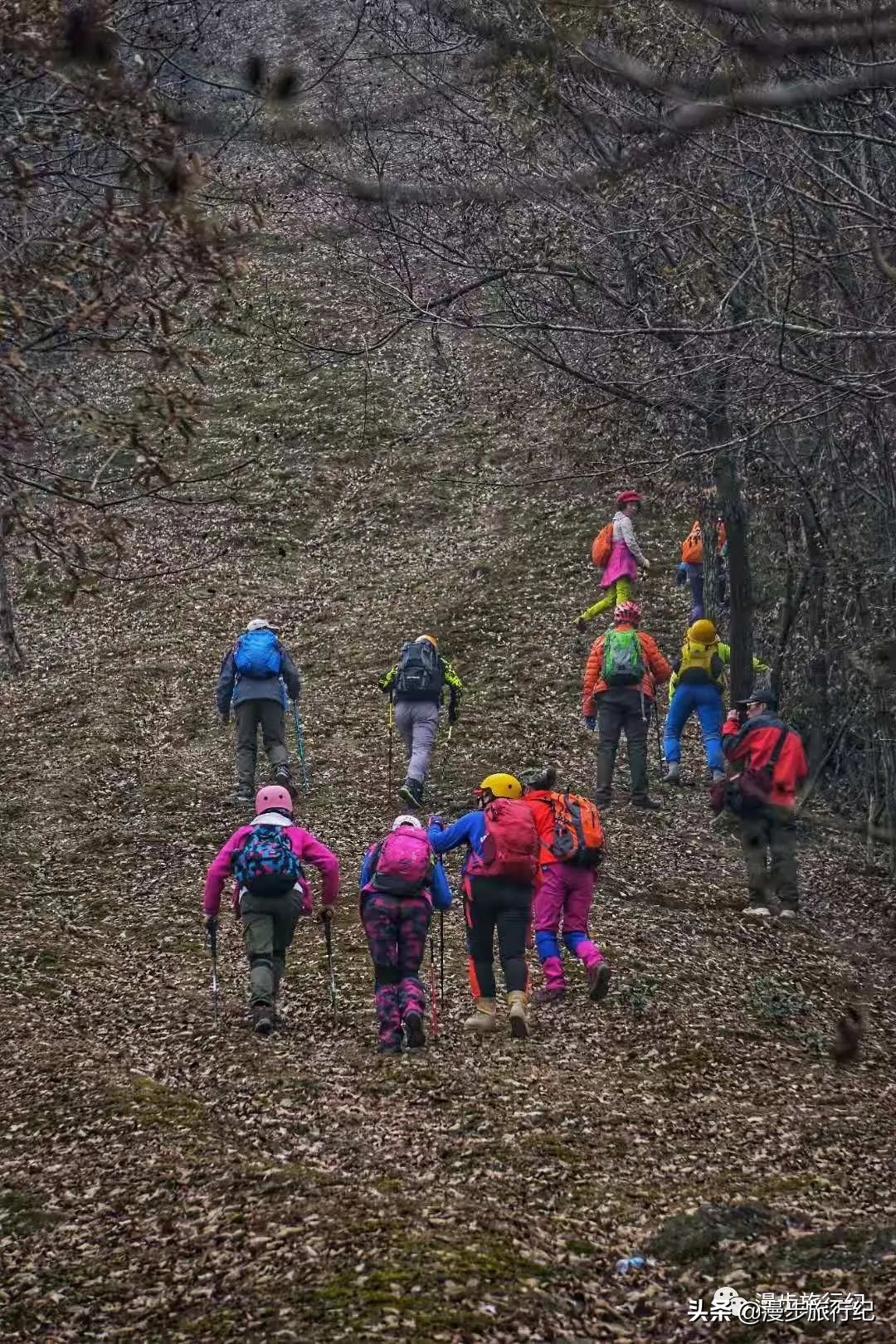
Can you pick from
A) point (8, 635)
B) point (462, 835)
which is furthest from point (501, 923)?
point (8, 635)

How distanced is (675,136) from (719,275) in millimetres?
11598

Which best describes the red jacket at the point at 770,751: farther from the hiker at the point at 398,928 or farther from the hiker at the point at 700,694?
the hiker at the point at 398,928

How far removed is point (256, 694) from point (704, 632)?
19.9 ft

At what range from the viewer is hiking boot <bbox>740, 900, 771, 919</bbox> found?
642 inches

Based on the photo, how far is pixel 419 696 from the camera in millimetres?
18797

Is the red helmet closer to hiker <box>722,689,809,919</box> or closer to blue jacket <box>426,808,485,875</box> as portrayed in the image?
hiker <box>722,689,809,919</box>

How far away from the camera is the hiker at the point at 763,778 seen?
593 inches

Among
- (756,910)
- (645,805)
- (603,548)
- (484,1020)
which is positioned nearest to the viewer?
(484,1020)

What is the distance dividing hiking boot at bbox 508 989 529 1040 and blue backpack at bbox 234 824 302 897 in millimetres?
2072

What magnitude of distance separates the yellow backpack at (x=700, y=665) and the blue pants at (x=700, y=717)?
11 cm

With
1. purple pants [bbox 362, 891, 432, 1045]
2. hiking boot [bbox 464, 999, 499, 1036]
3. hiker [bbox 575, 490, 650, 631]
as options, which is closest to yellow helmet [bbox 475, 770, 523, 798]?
purple pants [bbox 362, 891, 432, 1045]

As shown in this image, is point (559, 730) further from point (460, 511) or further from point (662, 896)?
point (460, 511)

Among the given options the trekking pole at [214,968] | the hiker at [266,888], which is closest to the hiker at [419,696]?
the trekking pole at [214,968]

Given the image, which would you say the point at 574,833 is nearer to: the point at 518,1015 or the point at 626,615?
the point at 518,1015
